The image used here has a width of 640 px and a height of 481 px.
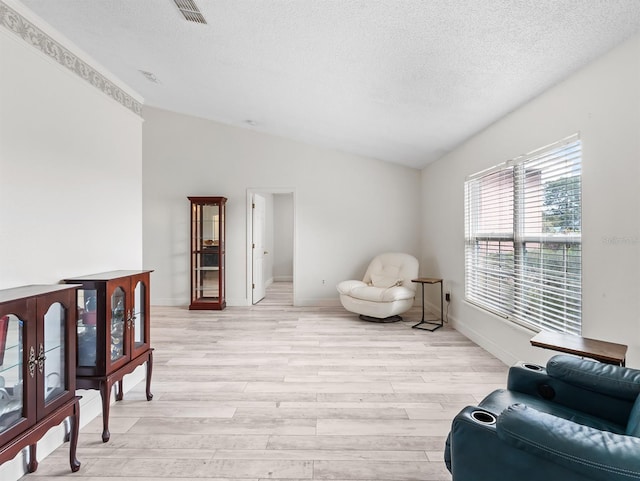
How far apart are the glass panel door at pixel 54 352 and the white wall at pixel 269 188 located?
391 centimetres

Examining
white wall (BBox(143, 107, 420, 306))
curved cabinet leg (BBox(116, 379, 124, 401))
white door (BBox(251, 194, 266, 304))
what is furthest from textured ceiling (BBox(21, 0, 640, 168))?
curved cabinet leg (BBox(116, 379, 124, 401))

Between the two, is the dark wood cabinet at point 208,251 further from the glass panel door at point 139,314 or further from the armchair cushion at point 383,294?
the glass panel door at point 139,314

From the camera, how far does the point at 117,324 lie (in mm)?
2127

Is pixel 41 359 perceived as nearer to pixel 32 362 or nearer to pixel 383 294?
pixel 32 362

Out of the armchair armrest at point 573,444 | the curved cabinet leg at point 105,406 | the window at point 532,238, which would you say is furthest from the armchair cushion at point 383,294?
the armchair armrest at point 573,444

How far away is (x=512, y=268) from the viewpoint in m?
3.07

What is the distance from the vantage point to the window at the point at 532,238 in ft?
7.60

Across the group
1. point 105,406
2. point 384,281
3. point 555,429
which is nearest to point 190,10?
point 105,406

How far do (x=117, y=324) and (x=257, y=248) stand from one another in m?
3.85

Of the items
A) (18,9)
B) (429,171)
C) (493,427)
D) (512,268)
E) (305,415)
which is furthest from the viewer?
(429,171)

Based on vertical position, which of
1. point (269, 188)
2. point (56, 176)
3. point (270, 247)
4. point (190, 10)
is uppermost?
→ point (190, 10)

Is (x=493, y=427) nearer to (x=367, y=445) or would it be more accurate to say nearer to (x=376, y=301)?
(x=367, y=445)

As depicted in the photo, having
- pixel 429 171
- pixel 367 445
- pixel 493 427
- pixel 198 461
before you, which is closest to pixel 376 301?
pixel 429 171

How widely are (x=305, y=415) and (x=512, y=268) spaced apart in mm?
2300
